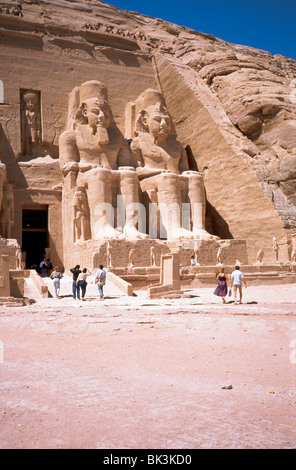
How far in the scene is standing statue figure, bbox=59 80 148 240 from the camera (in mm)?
11992

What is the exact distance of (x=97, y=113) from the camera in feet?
44.4

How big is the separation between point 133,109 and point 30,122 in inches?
141

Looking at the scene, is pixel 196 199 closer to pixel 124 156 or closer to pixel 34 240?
pixel 124 156

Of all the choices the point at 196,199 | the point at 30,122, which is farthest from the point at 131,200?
the point at 30,122

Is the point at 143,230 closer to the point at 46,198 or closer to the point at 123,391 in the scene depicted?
the point at 46,198

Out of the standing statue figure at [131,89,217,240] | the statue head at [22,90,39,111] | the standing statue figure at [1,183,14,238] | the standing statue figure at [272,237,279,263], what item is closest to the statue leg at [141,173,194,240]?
the standing statue figure at [131,89,217,240]

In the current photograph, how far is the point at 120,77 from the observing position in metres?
17.6

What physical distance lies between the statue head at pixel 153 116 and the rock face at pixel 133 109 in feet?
2.51

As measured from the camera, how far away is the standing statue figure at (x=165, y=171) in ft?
41.4

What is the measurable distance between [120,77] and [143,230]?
7799mm

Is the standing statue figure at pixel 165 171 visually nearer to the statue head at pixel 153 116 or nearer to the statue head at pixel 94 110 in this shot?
the statue head at pixel 153 116

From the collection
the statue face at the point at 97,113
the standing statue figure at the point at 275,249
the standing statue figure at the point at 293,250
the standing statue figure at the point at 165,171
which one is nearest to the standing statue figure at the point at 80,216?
the standing statue figure at the point at 165,171

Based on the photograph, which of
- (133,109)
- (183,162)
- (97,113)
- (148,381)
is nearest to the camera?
(148,381)
